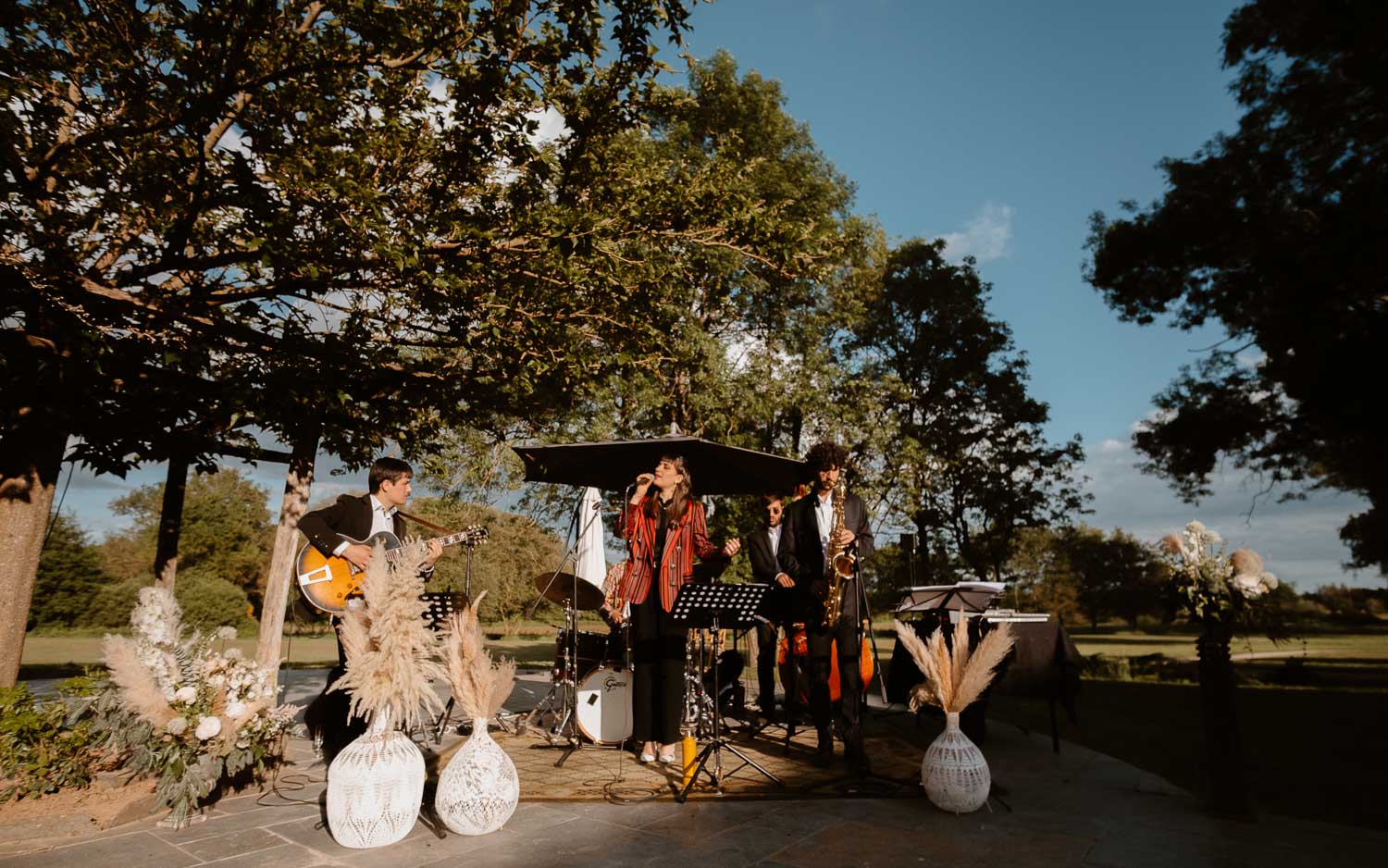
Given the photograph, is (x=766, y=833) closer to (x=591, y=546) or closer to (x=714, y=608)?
(x=714, y=608)

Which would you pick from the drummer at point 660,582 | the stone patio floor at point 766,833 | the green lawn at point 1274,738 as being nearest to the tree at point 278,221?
the drummer at point 660,582

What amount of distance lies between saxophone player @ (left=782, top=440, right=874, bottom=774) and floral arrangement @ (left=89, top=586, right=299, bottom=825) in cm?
399

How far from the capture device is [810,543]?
596 cm

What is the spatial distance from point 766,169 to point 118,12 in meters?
12.7

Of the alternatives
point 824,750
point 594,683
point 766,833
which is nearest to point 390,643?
point 766,833

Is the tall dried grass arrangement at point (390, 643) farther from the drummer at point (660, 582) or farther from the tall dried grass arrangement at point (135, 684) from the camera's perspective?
the drummer at point (660, 582)

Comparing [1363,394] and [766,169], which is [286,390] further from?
[1363,394]

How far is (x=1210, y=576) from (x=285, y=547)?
9551 millimetres

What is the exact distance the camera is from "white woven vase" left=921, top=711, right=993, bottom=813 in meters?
4.38

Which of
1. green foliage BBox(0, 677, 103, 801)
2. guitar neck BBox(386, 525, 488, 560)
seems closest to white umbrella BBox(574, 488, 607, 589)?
guitar neck BBox(386, 525, 488, 560)

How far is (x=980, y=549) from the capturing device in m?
23.6

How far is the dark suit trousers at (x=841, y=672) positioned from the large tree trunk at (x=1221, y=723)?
2.21 metres

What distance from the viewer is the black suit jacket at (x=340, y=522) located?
5113 millimetres

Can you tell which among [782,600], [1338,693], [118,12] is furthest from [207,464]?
[1338,693]
